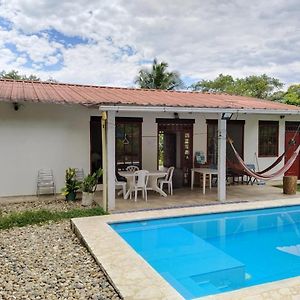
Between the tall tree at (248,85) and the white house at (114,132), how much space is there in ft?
57.6

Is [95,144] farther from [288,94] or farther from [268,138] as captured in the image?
[288,94]

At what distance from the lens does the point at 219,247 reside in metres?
6.54

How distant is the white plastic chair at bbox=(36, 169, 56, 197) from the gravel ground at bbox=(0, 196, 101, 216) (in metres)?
0.50

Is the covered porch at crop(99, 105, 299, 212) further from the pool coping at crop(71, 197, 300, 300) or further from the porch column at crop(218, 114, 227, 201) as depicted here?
the pool coping at crop(71, 197, 300, 300)

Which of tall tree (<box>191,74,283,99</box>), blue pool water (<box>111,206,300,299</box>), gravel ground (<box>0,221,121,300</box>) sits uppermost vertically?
tall tree (<box>191,74,283,99</box>)

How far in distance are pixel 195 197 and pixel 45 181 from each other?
14.2ft

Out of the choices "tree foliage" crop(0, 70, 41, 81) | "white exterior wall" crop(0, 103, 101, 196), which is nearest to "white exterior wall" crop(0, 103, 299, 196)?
"white exterior wall" crop(0, 103, 101, 196)

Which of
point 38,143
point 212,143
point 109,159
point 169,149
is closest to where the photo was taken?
point 109,159

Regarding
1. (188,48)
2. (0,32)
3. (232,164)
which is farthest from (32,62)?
(232,164)

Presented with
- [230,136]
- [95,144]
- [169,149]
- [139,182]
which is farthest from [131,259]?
[230,136]

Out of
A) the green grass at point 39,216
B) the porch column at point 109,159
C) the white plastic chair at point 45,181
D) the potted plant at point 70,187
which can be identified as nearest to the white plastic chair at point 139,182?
the porch column at point 109,159

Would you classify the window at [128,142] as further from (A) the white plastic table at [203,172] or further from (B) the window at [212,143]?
(B) the window at [212,143]

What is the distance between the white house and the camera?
8.80 meters

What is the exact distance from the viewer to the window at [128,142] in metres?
11.0
